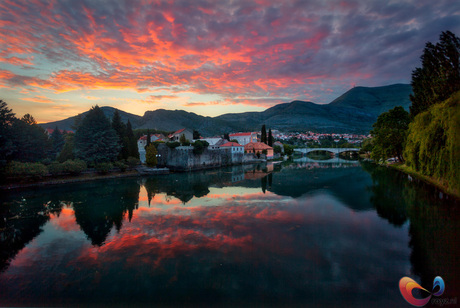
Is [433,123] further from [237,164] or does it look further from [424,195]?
[237,164]

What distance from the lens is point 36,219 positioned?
11.4 m

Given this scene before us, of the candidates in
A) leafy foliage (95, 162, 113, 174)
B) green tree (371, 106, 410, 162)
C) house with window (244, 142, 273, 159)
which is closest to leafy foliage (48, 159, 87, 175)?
leafy foliage (95, 162, 113, 174)

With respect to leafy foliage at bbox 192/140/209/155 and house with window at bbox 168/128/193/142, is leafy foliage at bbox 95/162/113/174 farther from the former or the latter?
house with window at bbox 168/128/193/142

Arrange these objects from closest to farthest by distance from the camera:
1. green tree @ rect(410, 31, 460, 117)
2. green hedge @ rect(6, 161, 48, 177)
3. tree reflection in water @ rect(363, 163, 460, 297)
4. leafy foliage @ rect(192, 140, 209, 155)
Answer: tree reflection in water @ rect(363, 163, 460, 297)
green tree @ rect(410, 31, 460, 117)
green hedge @ rect(6, 161, 48, 177)
leafy foliage @ rect(192, 140, 209, 155)

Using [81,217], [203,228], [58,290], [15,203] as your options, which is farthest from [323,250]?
[15,203]

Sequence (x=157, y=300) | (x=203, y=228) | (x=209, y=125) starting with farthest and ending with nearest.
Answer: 1. (x=209, y=125)
2. (x=203, y=228)
3. (x=157, y=300)

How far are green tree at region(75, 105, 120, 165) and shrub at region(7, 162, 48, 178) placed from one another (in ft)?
22.4

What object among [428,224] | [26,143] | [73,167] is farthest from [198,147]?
[428,224]

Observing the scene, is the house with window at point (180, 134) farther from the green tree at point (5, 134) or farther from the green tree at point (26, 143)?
the green tree at point (5, 134)

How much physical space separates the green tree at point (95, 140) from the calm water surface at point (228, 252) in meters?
13.8

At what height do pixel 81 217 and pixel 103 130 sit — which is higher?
pixel 103 130

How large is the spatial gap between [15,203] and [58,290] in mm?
13574

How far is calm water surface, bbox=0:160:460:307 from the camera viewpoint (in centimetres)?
528

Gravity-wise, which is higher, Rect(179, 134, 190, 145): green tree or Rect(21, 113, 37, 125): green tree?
Rect(21, 113, 37, 125): green tree
